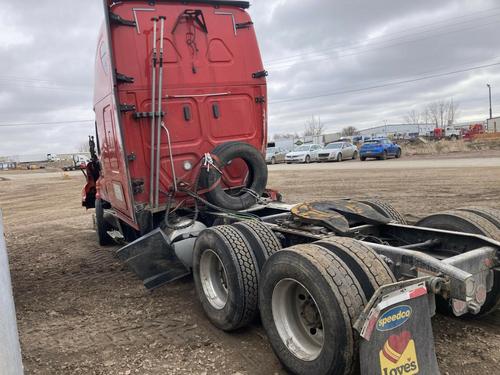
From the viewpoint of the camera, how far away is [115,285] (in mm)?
5727

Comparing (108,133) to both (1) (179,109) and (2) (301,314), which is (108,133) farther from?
(2) (301,314)

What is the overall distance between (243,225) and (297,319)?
3.80ft

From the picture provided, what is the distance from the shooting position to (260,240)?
13.0ft

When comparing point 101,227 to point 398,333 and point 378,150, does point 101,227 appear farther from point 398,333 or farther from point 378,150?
point 378,150

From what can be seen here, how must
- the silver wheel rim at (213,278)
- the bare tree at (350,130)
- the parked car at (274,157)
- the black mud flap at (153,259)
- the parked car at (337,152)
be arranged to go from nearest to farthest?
the silver wheel rim at (213,278), the black mud flap at (153,259), the parked car at (337,152), the parked car at (274,157), the bare tree at (350,130)

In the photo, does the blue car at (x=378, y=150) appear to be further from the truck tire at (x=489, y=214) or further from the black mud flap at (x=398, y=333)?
the black mud flap at (x=398, y=333)

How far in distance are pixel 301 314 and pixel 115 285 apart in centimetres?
325

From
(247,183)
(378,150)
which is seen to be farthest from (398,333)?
(378,150)

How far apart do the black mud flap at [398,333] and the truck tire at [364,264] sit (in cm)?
21

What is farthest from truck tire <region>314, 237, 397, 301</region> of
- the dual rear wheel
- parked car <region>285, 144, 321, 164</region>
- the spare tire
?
parked car <region>285, 144, 321, 164</region>

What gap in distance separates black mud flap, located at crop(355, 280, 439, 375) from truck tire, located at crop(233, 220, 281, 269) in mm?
1421

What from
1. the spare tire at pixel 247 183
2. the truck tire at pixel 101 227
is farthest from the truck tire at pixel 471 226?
the truck tire at pixel 101 227

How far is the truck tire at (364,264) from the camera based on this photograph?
278 cm

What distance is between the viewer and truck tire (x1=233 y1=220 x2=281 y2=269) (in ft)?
12.7
